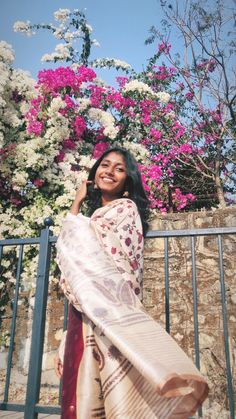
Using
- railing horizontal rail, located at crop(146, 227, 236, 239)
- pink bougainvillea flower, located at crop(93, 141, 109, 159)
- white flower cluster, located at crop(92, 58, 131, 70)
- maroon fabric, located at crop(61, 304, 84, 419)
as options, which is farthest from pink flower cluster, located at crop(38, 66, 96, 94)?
maroon fabric, located at crop(61, 304, 84, 419)

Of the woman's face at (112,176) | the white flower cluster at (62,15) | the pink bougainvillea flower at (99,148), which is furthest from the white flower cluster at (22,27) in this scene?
the woman's face at (112,176)

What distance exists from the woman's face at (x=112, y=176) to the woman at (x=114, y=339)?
1.00ft

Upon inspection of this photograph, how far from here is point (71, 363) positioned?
1362mm

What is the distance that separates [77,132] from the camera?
513cm

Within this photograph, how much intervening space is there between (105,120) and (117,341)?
4638 millimetres

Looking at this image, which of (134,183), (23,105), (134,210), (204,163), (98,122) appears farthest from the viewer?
(204,163)

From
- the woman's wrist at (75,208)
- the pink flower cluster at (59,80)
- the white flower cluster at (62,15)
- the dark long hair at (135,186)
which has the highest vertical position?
the white flower cluster at (62,15)

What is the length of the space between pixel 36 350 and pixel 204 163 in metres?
7.45

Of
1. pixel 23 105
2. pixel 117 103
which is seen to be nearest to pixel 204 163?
pixel 117 103

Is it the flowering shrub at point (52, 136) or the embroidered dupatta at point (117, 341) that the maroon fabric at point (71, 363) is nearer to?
the embroidered dupatta at point (117, 341)

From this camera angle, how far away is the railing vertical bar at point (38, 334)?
2047 mm

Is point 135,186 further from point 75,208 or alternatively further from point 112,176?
point 75,208

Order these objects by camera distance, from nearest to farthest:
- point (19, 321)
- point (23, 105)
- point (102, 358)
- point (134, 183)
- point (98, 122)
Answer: point (102, 358), point (134, 183), point (19, 321), point (23, 105), point (98, 122)

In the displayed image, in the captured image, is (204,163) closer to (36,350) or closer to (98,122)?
(98,122)
